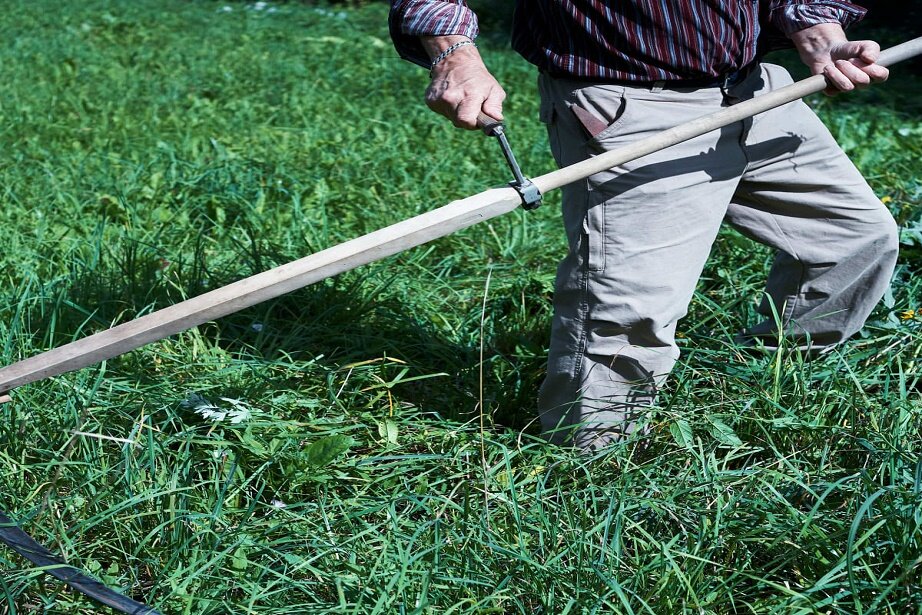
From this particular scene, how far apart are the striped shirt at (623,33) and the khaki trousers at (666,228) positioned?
51 mm

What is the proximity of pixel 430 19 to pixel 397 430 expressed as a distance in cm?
97

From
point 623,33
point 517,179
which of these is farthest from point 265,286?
point 623,33

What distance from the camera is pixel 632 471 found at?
212 centimetres

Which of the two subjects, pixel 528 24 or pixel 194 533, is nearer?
pixel 194 533

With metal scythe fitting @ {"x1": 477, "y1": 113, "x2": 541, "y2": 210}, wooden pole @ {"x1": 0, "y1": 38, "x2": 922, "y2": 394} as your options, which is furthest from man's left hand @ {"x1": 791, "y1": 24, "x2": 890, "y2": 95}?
metal scythe fitting @ {"x1": 477, "y1": 113, "x2": 541, "y2": 210}

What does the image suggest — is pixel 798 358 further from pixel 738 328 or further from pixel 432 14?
pixel 432 14

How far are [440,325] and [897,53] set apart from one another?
1459mm

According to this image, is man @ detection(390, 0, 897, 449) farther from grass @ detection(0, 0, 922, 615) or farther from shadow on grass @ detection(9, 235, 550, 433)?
shadow on grass @ detection(9, 235, 550, 433)

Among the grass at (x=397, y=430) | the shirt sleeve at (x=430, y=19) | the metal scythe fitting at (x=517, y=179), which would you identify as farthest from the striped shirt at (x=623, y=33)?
the grass at (x=397, y=430)

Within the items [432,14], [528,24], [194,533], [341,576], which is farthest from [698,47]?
[194,533]

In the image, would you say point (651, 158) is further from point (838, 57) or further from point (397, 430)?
point (397, 430)

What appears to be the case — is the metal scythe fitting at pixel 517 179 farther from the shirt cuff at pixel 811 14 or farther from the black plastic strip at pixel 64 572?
the black plastic strip at pixel 64 572

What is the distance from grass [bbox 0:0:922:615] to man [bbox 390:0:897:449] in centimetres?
21

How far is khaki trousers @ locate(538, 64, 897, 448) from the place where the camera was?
81.1 inches
